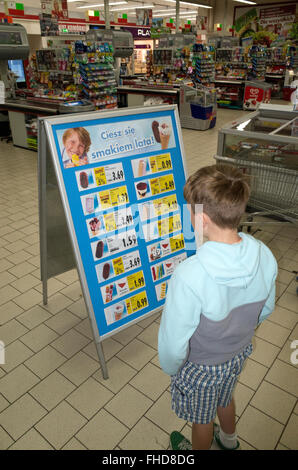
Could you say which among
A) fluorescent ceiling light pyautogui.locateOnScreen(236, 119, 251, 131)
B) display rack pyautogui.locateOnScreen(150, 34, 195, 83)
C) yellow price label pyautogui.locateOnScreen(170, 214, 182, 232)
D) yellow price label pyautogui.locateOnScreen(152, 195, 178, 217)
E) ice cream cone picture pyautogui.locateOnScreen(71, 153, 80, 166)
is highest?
display rack pyautogui.locateOnScreen(150, 34, 195, 83)

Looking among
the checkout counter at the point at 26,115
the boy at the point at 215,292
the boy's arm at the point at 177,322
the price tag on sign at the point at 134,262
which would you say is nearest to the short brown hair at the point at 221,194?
the boy at the point at 215,292

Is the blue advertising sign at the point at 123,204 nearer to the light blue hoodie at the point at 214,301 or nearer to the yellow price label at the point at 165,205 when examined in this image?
the yellow price label at the point at 165,205

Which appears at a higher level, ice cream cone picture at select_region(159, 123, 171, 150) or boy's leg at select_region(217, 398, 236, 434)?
ice cream cone picture at select_region(159, 123, 171, 150)

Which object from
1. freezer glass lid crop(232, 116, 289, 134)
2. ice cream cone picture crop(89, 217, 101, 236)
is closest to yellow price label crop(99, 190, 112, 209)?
ice cream cone picture crop(89, 217, 101, 236)

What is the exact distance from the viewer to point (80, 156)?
197 centimetres

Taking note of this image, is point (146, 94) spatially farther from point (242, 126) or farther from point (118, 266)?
point (118, 266)

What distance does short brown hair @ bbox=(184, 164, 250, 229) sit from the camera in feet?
3.83

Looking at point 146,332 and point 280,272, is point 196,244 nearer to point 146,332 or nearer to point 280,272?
point 146,332

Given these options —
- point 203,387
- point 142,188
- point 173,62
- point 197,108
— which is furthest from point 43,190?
point 173,62

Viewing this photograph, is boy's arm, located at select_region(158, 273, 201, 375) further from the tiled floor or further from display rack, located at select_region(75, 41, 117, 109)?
display rack, located at select_region(75, 41, 117, 109)

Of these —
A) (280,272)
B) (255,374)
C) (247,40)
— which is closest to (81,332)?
(255,374)

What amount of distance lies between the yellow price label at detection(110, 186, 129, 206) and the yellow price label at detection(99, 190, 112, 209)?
0.03 meters

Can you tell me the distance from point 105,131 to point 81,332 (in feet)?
5.54

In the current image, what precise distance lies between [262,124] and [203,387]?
3372 mm
